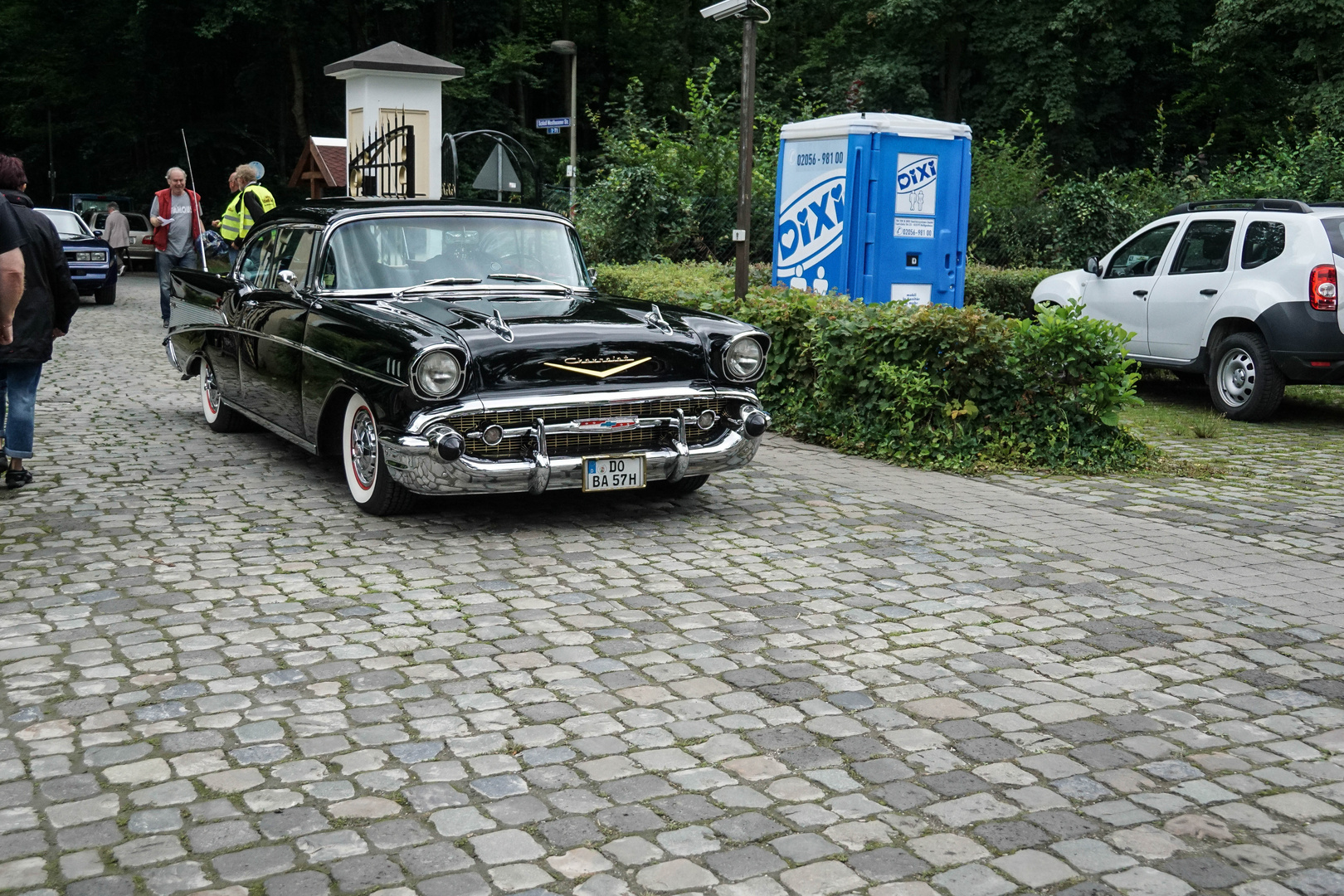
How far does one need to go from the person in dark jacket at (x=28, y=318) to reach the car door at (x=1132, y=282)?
902 cm

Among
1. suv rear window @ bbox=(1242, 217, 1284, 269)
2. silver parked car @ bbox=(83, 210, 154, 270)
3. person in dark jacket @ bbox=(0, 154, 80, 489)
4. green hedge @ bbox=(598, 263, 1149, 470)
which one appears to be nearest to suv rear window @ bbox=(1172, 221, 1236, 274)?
suv rear window @ bbox=(1242, 217, 1284, 269)

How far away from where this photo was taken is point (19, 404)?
766cm

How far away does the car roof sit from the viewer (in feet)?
26.7

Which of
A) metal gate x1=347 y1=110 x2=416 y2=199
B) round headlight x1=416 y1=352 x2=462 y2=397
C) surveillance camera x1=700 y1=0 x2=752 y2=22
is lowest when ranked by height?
round headlight x1=416 y1=352 x2=462 y2=397

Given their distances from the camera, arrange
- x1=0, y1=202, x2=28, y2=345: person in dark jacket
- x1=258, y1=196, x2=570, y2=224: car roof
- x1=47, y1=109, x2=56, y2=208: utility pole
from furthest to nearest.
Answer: x1=47, y1=109, x2=56, y2=208: utility pole, x1=258, y1=196, x2=570, y2=224: car roof, x1=0, y1=202, x2=28, y2=345: person in dark jacket

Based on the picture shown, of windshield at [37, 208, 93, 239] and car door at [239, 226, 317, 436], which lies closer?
car door at [239, 226, 317, 436]

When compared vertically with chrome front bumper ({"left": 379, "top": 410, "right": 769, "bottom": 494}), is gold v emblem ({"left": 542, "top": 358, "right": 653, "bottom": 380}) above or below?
above

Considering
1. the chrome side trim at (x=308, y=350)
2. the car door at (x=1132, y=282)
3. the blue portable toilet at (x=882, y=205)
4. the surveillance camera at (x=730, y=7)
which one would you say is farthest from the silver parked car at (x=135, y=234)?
the car door at (x=1132, y=282)

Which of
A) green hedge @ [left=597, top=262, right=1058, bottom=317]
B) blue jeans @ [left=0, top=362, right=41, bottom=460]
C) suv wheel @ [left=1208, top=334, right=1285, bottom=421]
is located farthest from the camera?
green hedge @ [left=597, top=262, right=1058, bottom=317]

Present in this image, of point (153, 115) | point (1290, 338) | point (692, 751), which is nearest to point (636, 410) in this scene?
point (692, 751)

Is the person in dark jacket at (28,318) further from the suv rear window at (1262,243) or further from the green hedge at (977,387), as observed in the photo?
the suv rear window at (1262,243)

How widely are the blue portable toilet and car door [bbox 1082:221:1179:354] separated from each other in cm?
137

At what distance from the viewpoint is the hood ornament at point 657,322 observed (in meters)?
7.26

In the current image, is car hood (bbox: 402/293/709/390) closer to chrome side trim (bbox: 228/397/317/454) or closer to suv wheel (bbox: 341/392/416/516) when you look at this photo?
suv wheel (bbox: 341/392/416/516)
